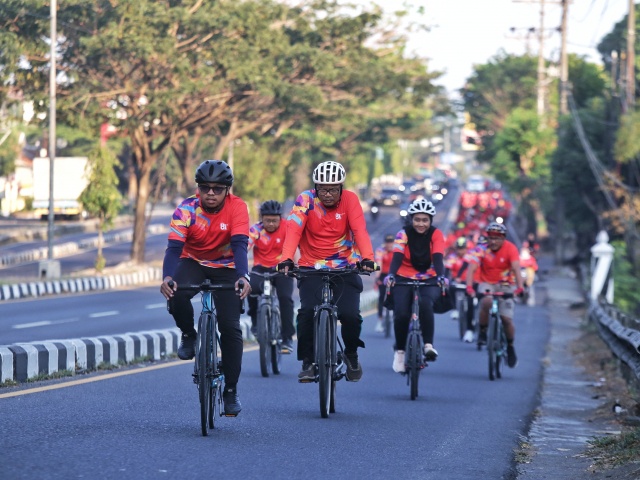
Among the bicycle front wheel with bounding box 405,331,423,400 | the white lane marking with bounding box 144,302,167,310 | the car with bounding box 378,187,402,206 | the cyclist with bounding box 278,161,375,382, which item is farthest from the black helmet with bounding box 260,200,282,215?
the car with bounding box 378,187,402,206

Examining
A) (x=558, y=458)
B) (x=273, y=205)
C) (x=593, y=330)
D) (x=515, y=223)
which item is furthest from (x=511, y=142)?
(x=558, y=458)

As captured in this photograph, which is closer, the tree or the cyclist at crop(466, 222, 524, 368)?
the cyclist at crop(466, 222, 524, 368)

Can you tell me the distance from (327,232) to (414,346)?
2744mm

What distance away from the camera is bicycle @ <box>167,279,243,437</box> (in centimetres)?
864

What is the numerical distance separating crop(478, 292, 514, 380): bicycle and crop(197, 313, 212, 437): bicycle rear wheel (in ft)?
25.2

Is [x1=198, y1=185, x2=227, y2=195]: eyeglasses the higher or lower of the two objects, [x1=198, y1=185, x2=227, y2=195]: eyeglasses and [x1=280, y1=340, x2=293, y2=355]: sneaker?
the higher

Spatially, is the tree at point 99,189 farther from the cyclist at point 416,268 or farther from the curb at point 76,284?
the cyclist at point 416,268

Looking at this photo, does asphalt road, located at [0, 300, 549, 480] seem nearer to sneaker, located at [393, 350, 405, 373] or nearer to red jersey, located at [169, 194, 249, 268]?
sneaker, located at [393, 350, 405, 373]

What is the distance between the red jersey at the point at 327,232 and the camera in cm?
1056

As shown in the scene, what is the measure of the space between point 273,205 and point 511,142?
55.4 metres

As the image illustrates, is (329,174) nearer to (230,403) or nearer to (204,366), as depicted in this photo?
(230,403)

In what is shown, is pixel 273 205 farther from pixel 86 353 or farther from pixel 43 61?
pixel 43 61

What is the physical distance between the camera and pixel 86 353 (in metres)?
13.5

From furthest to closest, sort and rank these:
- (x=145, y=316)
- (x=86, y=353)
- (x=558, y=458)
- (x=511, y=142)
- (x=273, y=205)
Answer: (x=511, y=142) < (x=145, y=316) < (x=273, y=205) < (x=86, y=353) < (x=558, y=458)
